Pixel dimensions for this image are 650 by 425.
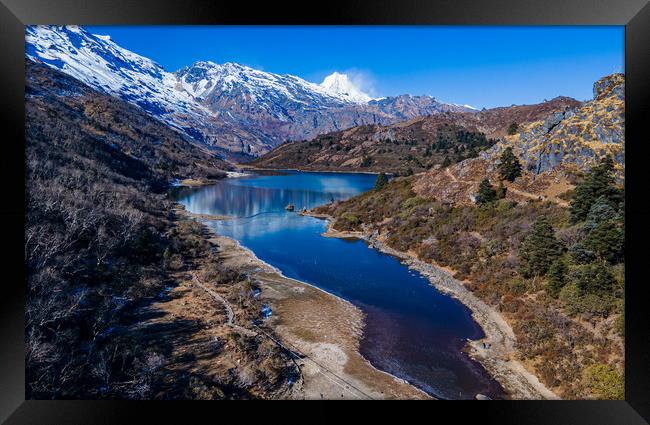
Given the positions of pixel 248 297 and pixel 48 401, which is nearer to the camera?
pixel 48 401

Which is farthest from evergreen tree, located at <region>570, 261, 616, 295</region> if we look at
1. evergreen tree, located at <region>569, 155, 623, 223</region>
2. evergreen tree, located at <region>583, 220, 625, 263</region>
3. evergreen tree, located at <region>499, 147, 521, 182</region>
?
evergreen tree, located at <region>499, 147, 521, 182</region>

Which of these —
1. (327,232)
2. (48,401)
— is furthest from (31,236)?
(327,232)

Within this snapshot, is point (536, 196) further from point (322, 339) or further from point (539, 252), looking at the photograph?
point (322, 339)

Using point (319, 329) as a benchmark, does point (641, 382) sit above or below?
above
